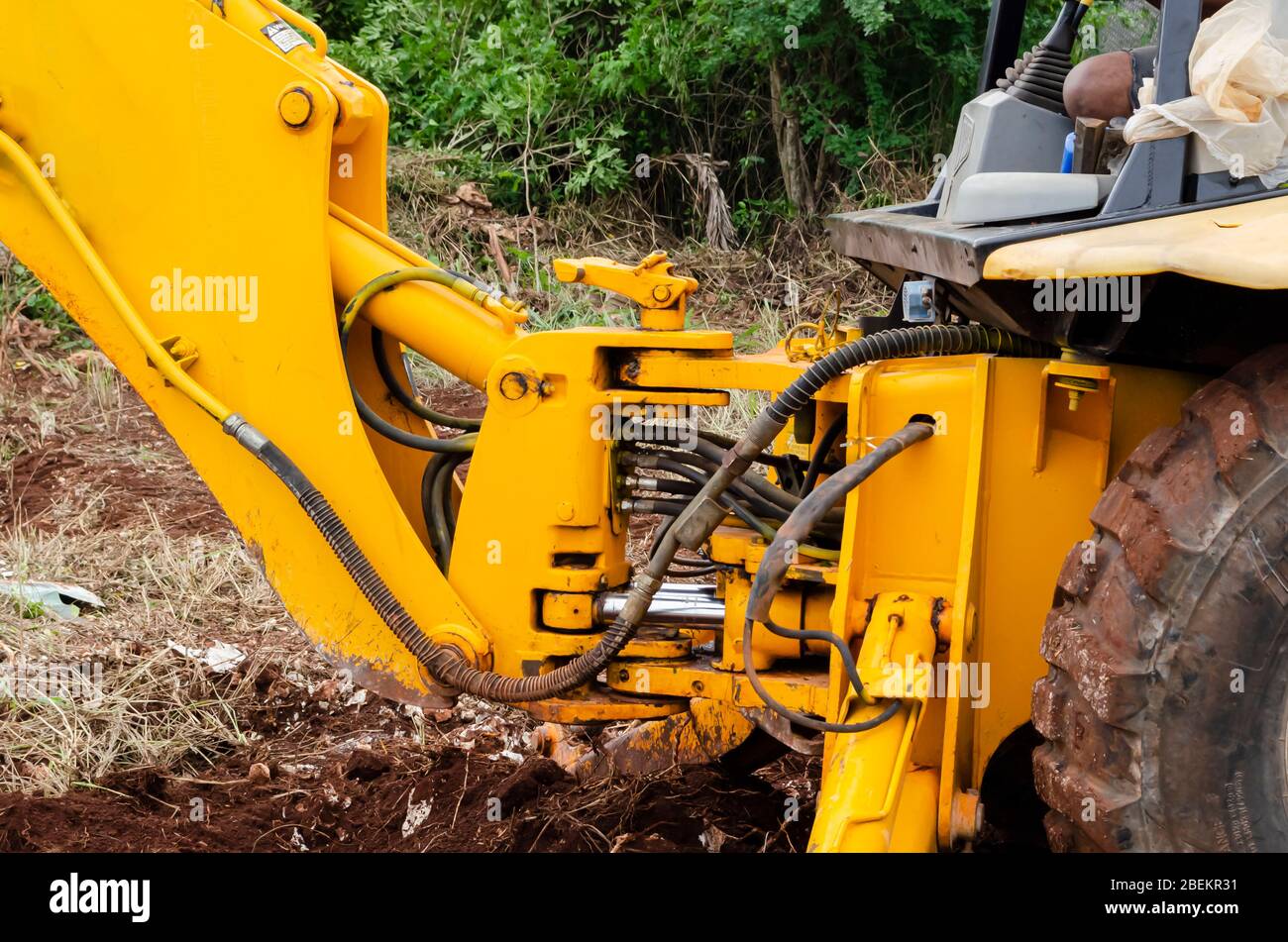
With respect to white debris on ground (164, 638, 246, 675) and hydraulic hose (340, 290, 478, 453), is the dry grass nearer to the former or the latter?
white debris on ground (164, 638, 246, 675)

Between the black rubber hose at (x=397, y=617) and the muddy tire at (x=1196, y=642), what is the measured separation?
3.81ft

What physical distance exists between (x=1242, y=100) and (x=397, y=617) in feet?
6.71

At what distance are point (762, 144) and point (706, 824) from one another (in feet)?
23.2

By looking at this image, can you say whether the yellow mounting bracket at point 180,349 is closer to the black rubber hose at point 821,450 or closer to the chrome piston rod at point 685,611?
the chrome piston rod at point 685,611

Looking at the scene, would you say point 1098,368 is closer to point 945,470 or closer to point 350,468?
point 945,470

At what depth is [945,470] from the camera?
2.93 m

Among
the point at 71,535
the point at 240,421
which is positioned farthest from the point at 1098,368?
the point at 71,535

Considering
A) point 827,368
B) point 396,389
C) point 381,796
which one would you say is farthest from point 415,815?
point 827,368

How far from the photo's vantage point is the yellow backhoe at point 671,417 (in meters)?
2.59

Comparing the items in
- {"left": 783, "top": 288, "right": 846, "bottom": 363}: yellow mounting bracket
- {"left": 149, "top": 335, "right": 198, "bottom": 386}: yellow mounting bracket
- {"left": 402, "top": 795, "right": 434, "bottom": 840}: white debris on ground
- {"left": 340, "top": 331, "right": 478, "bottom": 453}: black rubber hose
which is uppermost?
{"left": 783, "top": 288, "right": 846, "bottom": 363}: yellow mounting bracket

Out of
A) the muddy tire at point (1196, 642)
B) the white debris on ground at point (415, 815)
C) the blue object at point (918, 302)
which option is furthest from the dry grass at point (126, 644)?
the muddy tire at point (1196, 642)

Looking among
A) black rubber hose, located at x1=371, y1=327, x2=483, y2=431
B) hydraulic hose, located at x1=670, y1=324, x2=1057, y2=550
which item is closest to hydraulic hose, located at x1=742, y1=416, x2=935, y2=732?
hydraulic hose, located at x1=670, y1=324, x2=1057, y2=550

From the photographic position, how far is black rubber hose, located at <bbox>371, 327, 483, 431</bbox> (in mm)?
3580

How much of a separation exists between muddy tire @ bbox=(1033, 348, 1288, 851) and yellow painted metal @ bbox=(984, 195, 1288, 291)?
0.22 metres
